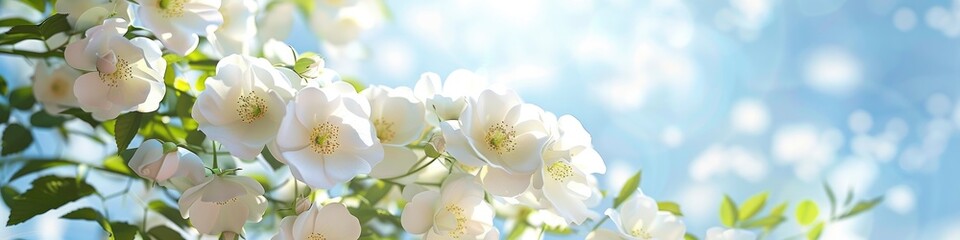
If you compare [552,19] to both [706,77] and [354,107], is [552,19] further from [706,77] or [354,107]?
[354,107]

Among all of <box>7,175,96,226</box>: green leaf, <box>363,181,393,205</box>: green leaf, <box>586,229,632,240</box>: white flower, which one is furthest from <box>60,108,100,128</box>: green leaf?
<box>586,229,632,240</box>: white flower

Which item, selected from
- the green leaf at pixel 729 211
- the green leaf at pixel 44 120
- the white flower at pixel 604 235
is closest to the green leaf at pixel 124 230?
the green leaf at pixel 44 120

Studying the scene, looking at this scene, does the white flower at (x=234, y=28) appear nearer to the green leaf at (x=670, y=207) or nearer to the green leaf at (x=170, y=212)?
the green leaf at (x=170, y=212)

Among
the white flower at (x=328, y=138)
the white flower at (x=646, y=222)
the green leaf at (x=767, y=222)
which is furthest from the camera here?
the green leaf at (x=767, y=222)

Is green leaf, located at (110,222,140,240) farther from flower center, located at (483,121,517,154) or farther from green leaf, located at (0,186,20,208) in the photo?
flower center, located at (483,121,517,154)

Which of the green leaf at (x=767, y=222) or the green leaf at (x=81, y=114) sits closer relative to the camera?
the green leaf at (x=81, y=114)

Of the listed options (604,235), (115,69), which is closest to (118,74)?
(115,69)
